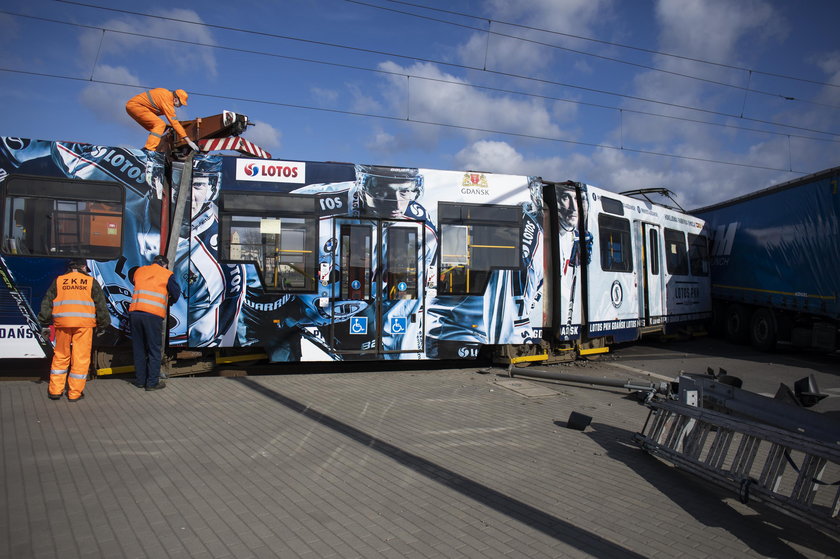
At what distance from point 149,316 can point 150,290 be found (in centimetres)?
35

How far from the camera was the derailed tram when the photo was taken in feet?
23.9

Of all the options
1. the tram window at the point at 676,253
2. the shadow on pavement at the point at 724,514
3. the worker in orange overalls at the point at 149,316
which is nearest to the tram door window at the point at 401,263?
the worker in orange overalls at the point at 149,316

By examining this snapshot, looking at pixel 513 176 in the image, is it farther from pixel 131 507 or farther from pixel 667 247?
pixel 131 507

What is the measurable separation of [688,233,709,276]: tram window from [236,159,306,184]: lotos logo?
11241mm

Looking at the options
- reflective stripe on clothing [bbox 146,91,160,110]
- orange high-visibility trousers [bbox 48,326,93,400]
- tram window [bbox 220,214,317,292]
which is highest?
reflective stripe on clothing [bbox 146,91,160,110]

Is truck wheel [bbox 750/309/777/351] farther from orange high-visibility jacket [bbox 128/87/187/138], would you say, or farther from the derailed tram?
orange high-visibility jacket [bbox 128/87/187/138]

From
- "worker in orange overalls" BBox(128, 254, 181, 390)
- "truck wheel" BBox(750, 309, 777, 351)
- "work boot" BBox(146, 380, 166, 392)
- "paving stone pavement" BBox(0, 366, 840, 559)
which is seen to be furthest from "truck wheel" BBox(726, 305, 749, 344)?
"work boot" BBox(146, 380, 166, 392)

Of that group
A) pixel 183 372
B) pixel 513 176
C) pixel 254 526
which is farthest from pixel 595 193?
pixel 254 526

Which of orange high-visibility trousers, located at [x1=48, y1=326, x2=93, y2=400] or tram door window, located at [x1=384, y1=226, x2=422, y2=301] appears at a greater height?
tram door window, located at [x1=384, y1=226, x2=422, y2=301]

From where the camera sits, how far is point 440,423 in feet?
20.3

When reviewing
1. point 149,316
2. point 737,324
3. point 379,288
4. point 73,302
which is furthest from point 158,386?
point 737,324

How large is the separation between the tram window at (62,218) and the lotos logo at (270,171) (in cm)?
175

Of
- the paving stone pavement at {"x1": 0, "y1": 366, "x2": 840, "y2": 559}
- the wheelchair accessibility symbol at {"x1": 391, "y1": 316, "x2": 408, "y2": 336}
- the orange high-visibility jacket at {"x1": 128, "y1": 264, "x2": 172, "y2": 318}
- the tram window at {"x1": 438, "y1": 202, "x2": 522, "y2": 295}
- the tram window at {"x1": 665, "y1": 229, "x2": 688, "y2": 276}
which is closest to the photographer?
the paving stone pavement at {"x1": 0, "y1": 366, "x2": 840, "y2": 559}

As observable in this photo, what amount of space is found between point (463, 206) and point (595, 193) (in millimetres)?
3185
